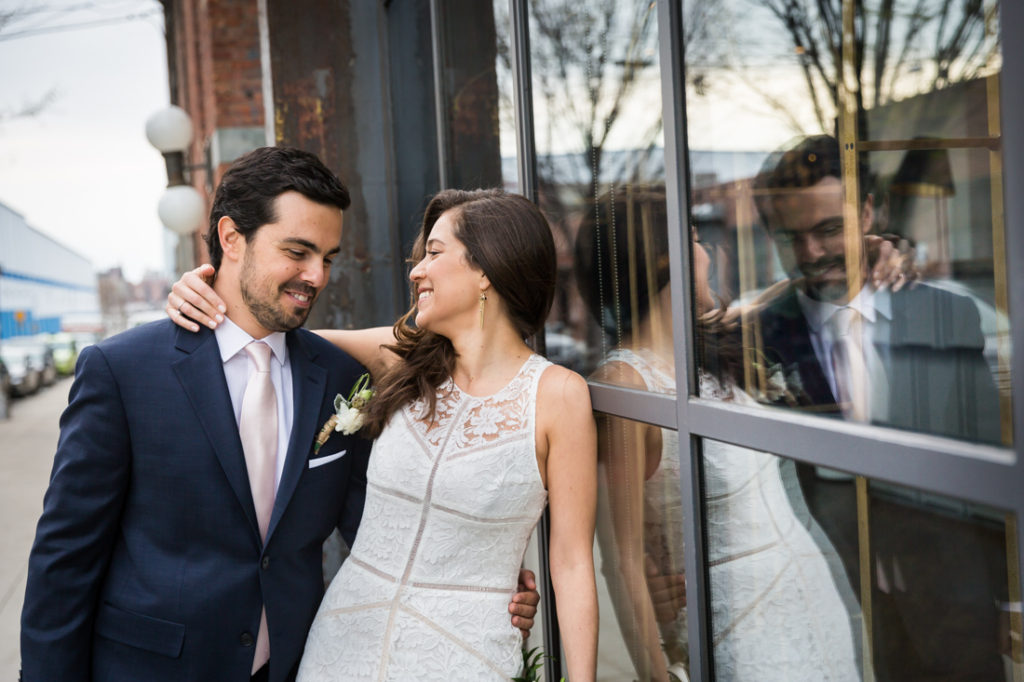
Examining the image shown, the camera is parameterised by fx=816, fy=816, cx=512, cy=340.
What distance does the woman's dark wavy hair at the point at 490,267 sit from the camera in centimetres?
196

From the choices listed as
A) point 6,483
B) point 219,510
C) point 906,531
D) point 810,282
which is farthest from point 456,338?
point 6,483

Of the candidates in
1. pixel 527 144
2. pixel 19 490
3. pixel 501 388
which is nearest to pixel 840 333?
pixel 501 388

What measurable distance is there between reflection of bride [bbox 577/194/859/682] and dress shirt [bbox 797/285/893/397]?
0.73ft

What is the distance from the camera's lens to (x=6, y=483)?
10.8m

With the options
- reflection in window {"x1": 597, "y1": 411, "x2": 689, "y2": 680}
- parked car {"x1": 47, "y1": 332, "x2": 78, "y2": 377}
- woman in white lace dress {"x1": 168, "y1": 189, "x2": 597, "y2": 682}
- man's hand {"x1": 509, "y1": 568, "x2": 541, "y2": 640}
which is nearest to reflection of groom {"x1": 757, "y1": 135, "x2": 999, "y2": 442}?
reflection in window {"x1": 597, "y1": 411, "x2": 689, "y2": 680}

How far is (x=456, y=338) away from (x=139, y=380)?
75 cm

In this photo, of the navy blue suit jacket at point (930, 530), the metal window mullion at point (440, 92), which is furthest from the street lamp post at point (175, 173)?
the navy blue suit jacket at point (930, 530)

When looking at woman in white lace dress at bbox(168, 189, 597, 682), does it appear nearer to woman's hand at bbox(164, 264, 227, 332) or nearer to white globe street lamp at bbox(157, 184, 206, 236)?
woman's hand at bbox(164, 264, 227, 332)

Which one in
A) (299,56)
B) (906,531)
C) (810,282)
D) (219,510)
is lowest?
(219,510)

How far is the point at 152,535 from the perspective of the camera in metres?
1.91

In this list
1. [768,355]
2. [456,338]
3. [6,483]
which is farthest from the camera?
[6,483]

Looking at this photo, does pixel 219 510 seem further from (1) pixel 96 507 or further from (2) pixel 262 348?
(2) pixel 262 348

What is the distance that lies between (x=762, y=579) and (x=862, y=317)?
0.58 m

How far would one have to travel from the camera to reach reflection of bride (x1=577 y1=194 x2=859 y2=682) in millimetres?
1381
